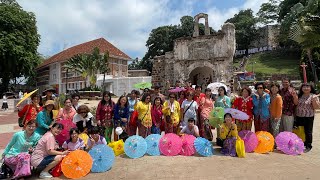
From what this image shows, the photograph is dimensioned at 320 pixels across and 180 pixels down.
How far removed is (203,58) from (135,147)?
16960mm

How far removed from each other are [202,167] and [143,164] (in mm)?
1184

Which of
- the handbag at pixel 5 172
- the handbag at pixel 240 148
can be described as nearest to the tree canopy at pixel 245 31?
the handbag at pixel 240 148

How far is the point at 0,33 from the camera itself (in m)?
32.0

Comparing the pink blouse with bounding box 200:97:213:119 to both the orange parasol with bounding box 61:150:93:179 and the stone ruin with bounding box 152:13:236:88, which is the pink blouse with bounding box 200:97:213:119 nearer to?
the orange parasol with bounding box 61:150:93:179

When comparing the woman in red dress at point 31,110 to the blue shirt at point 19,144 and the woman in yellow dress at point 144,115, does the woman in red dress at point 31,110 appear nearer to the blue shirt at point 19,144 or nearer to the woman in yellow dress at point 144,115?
the blue shirt at point 19,144

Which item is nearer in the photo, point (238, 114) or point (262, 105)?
point (238, 114)

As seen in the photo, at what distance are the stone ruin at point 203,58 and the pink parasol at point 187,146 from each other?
15969 millimetres

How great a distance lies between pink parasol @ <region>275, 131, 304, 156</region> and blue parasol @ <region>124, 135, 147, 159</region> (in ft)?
10.2

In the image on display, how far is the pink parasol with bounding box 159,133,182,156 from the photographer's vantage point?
21.1ft

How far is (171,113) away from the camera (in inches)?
284

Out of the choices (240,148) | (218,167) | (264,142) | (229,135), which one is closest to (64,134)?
(218,167)

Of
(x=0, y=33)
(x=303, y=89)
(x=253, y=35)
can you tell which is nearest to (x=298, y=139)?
(x=303, y=89)

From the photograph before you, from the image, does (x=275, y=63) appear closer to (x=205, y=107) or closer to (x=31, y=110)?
(x=205, y=107)

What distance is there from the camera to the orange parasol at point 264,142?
21.7 ft
